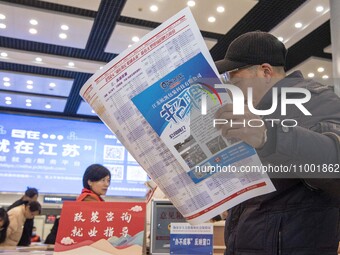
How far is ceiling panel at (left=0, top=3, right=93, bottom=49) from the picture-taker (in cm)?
676

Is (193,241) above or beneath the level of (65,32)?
beneath

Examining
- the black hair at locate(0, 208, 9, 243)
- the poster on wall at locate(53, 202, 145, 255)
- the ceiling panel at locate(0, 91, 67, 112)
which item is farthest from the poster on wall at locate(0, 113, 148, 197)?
the poster on wall at locate(53, 202, 145, 255)

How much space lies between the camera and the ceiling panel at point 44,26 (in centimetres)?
676

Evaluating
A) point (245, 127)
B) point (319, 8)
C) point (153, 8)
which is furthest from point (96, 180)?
point (319, 8)

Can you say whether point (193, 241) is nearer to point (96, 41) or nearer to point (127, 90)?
point (127, 90)

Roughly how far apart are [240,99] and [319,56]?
781 cm

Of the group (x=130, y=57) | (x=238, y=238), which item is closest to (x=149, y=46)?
(x=130, y=57)

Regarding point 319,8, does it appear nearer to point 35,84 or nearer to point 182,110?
point 182,110

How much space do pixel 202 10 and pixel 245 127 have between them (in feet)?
20.1

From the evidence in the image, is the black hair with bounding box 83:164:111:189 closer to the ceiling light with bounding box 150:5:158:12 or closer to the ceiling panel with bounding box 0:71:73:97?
the ceiling light with bounding box 150:5:158:12

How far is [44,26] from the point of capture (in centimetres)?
721

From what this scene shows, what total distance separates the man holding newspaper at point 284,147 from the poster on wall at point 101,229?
73 centimetres

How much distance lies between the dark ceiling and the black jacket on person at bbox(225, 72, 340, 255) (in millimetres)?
5976

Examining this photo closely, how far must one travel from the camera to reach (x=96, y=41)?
7.94 metres
